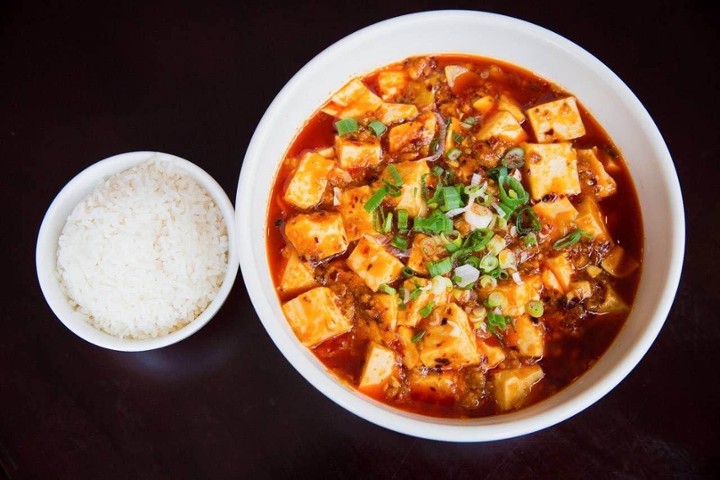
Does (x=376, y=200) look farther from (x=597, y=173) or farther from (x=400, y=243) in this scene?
(x=597, y=173)

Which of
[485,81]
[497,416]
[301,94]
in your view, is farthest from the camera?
[485,81]

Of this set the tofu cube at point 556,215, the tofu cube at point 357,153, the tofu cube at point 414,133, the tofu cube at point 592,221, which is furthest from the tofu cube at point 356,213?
the tofu cube at point 592,221

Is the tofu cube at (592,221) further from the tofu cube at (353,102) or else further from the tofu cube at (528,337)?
the tofu cube at (353,102)

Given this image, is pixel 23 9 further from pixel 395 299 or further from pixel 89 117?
pixel 395 299

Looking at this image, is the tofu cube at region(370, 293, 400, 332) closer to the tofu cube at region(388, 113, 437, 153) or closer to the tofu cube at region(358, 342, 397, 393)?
the tofu cube at region(358, 342, 397, 393)

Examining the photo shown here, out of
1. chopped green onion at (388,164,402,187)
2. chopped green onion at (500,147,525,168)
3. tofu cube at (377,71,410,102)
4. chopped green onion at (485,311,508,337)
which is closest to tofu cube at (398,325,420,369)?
chopped green onion at (485,311,508,337)

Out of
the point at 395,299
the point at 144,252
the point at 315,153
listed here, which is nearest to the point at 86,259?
the point at 144,252
